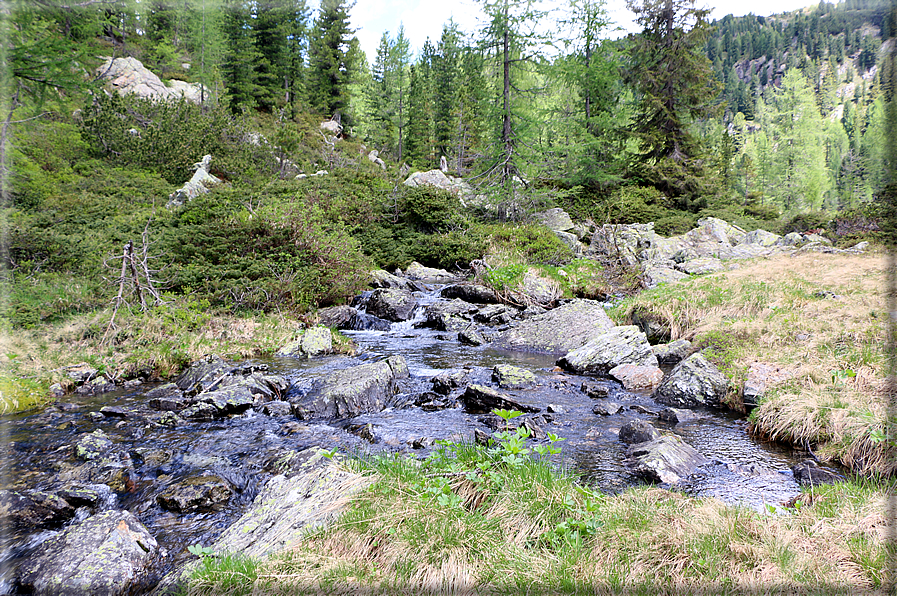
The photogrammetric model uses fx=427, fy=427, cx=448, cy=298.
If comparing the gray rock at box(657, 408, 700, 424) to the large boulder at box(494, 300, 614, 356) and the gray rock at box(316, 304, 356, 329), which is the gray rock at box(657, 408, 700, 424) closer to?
the large boulder at box(494, 300, 614, 356)

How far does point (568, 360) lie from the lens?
376 inches

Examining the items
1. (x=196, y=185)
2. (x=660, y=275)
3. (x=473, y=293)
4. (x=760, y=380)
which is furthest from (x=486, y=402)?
(x=196, y=185)

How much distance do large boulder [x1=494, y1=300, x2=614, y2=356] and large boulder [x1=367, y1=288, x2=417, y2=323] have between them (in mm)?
3575

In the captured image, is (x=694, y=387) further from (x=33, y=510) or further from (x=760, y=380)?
(x=33, y=510)

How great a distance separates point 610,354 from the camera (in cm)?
919

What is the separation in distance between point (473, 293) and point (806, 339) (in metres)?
9.69

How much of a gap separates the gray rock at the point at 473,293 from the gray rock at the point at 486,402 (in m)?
7.96

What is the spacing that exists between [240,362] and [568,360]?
7.39 metres

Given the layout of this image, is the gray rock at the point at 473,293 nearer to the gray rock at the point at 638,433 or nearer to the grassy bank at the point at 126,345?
the grassy bank at the point at 126,345

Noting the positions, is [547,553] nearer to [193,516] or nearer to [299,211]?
[193,516]

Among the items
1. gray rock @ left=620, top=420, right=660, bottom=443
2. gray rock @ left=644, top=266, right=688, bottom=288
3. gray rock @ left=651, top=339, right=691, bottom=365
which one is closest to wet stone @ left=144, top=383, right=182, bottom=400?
gray rock @ left=620, top=420, right=660, bottom=443

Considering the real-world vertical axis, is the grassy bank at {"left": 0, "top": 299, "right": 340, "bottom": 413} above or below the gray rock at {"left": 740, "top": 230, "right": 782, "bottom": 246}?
below

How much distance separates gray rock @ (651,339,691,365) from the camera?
9.33 m

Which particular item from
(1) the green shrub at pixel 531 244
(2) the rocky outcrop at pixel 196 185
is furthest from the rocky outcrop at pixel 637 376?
(2) the rocky outcrop at pixel 196 185
